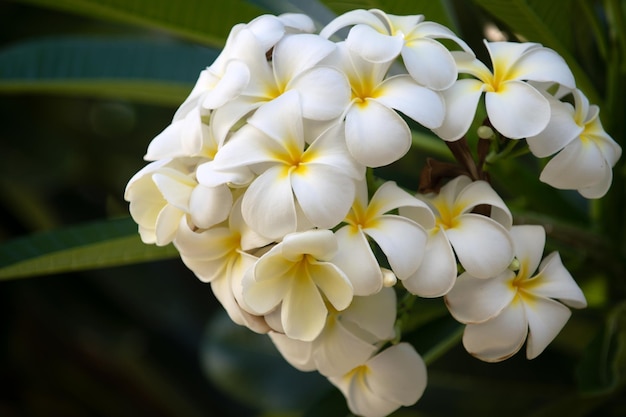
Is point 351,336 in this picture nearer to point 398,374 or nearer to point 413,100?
point 398,374

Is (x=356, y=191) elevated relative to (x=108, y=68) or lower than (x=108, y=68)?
elevated

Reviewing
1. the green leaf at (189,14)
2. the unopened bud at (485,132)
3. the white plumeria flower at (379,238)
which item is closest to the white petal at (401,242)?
the white plumeria flower at (379,238)

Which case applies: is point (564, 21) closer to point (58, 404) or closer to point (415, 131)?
point (415, 131)

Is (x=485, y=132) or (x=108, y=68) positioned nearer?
(x=485, y=132)

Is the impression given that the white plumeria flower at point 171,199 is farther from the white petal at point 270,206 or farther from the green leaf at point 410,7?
the green leaf at point 410,7

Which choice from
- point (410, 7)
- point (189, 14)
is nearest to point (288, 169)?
point (410, 7)

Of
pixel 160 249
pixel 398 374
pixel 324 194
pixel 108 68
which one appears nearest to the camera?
pixel 324 194

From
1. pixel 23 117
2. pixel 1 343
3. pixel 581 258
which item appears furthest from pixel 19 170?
pixel 581 258
